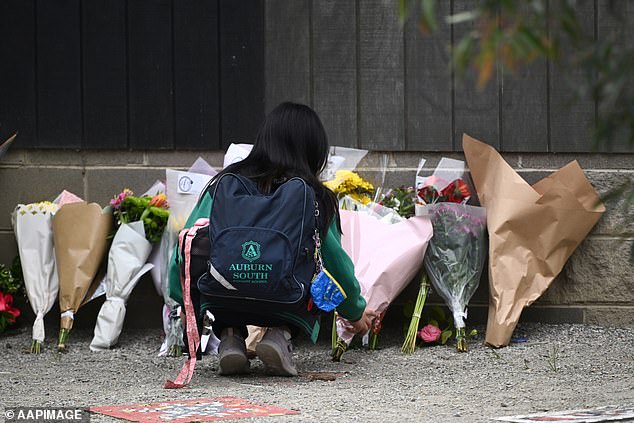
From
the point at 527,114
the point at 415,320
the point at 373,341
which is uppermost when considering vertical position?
the point at 527,114

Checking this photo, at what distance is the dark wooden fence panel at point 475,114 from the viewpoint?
4.61 metres

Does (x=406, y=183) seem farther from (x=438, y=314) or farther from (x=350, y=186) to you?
(x=438, y=314)

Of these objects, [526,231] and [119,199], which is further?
[119,199]

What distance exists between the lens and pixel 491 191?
4336 mm

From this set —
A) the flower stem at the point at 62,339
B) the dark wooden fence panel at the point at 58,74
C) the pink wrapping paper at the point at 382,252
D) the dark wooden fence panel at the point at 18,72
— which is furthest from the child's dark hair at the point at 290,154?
the dark wooden fence panel at the point at 18,72

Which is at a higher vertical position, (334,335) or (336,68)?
(336,68)

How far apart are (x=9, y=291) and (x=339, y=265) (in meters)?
1.75

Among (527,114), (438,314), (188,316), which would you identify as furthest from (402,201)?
(188,316)

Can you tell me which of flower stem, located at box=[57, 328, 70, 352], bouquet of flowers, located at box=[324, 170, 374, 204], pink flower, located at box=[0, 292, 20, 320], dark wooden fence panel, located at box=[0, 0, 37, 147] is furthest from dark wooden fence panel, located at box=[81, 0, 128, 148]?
bouquet of flowers, located at box=[324, 170, 374, 204]

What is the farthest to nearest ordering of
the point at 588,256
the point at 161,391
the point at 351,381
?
the point at 588,256
the point at 351,381
the point at 161,391

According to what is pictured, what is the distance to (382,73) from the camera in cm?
463

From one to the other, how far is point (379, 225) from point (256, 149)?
85cm

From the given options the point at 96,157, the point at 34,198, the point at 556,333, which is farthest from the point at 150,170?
the point at 556,333

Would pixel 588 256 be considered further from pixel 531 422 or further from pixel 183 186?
pixel 531 422
